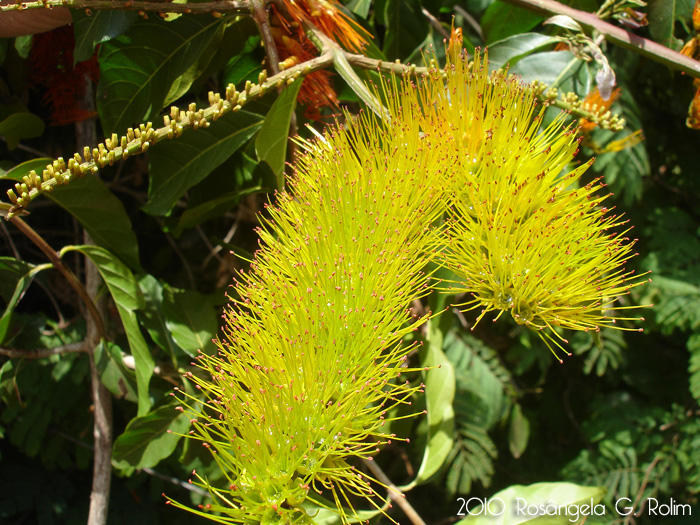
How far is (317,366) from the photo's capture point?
0.69 metres

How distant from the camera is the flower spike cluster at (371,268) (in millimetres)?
673

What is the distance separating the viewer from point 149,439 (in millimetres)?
967

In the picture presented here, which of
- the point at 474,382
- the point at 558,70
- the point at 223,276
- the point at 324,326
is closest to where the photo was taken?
the point at 324,326

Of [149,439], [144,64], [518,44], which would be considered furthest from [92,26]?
[518,44]

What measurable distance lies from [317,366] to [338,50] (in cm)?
54

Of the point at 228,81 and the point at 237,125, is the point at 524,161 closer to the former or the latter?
the point at 237,125

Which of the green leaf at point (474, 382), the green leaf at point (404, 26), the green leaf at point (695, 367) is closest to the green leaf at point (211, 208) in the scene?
the green leaf at point (404, 26)

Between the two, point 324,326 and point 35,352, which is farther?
point 35,352

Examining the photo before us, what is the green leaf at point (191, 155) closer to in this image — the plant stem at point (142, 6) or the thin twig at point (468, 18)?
the plant stem at point (142, 6)

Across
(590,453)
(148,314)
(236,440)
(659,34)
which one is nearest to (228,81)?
(148,314)

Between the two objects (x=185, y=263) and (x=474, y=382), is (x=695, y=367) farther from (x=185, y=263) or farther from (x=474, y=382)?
(x=185, y=263)

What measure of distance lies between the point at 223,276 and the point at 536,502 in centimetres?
92

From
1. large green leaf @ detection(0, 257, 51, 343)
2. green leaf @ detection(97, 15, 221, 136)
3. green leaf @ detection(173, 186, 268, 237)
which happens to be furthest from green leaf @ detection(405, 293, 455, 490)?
large green leaf @ detection(0, 257, 51, 343)

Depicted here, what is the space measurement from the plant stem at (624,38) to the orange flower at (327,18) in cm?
37
